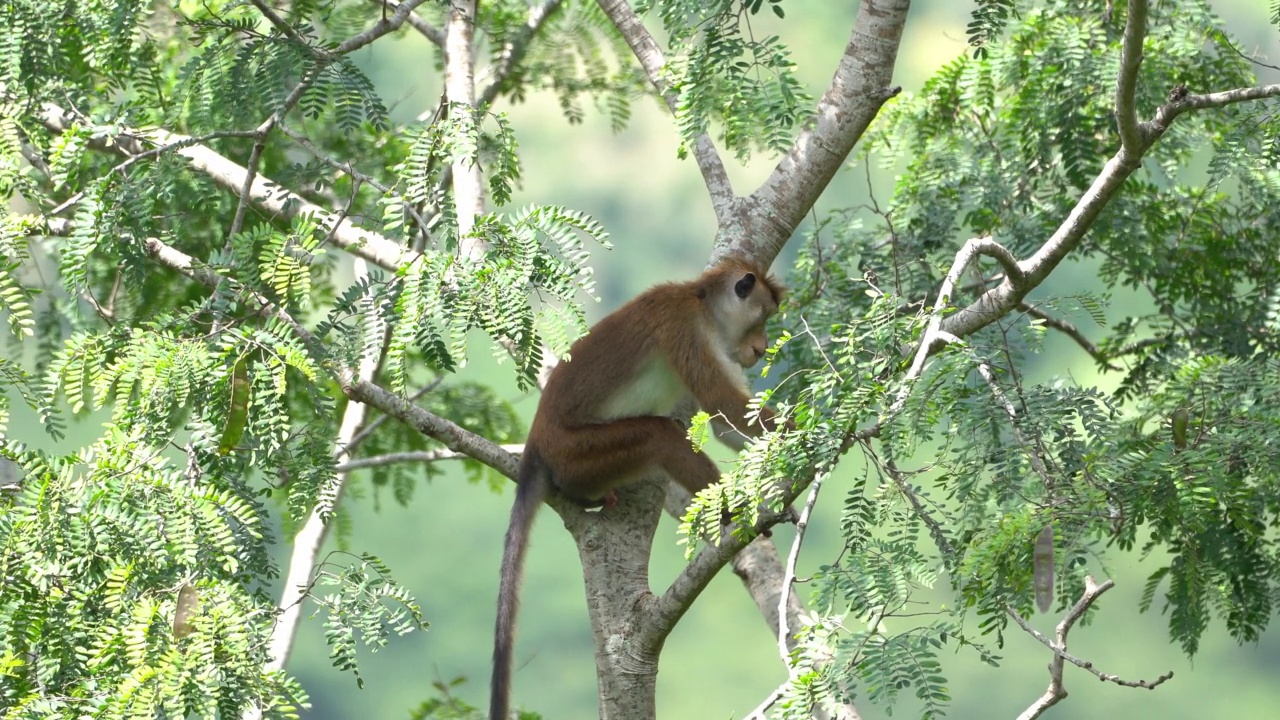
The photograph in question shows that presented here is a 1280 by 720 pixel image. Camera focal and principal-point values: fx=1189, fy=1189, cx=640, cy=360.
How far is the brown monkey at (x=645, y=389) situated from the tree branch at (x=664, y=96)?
0.26m

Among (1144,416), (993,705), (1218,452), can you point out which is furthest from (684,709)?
(1218,452)

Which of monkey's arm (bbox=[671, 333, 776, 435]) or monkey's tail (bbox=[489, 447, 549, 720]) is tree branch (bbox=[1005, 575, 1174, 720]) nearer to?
monkey's tail (bbox=[489, 447, 549, 720])

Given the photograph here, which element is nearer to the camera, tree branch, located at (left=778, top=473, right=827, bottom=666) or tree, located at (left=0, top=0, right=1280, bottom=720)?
tree branch, located at (left=778, top=473, right=827, bottom=666)

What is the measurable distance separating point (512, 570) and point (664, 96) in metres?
1.86

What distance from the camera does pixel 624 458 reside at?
4.38 meters

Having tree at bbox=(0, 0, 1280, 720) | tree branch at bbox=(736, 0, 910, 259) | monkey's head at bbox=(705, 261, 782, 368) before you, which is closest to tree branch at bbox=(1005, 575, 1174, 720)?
tree at bbox=(0, 0, 1280, 720)

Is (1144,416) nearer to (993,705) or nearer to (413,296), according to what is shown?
(413,296)

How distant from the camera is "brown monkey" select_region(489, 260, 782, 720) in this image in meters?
→ 4.38

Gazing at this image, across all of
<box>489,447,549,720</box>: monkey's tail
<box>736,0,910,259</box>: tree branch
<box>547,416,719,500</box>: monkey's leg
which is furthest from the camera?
<box>547,416,719,500</box>: monkey's leg

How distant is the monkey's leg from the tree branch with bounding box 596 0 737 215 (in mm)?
832

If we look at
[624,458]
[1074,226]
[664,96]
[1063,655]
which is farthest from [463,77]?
[1063,655]

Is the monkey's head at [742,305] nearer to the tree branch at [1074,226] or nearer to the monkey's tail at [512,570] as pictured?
the monkey's tail at [512,570]

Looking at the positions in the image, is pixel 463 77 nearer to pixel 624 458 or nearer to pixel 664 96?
pixel 664 96

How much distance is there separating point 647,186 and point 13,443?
10.0m
